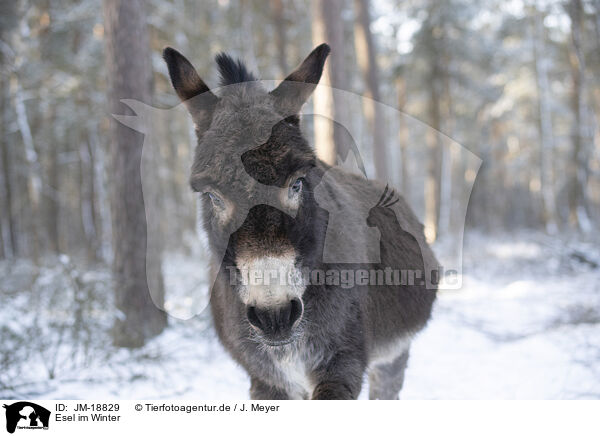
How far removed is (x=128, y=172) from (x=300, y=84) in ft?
11.8

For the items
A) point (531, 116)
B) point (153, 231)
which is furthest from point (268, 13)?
point (531, 116)

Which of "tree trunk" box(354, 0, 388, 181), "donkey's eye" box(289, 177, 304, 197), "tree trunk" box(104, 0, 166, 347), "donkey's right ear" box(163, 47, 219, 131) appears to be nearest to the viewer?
"donkey's eye" box(289, 177, 304, 197)

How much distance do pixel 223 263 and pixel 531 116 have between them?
25266 millimetres

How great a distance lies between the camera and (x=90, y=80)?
40.3 feet

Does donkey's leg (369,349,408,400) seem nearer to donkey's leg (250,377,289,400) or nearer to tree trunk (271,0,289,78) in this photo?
donkey's leg (250,377,289,400)

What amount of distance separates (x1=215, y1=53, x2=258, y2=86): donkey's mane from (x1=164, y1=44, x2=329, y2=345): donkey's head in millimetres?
271

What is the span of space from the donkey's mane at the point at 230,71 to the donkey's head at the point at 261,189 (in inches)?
10.7

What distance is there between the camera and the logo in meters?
2.53

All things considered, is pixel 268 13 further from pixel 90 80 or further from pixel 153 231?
pixel 153 231

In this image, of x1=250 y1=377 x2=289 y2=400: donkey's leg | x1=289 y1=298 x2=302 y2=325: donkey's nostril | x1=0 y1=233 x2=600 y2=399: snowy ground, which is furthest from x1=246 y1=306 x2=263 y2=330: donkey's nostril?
x1=0 y1=233 x2=600 y2=399: snowy ground

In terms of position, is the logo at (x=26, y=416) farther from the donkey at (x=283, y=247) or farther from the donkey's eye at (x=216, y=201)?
the donkey's eye at (x=216, y=201)

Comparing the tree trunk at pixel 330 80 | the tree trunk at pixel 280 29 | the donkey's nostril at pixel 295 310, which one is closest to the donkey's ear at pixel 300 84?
the donkey's nostril at pixel 295 310

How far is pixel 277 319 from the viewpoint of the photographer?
2068 millimetres

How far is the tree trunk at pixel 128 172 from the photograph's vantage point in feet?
17.6
